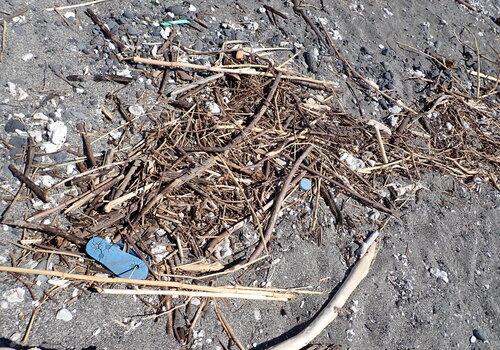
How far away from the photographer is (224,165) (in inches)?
108

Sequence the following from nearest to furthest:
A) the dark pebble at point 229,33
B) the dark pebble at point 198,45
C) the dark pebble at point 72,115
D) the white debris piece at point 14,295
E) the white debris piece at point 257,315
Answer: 1. the white debris piece at point 14,295
2. the white debris piece at point 257,315
3. the dark pebble at point 72,115
4. the dark pebble at point 198,45
5. the dark pebble at point 229,33

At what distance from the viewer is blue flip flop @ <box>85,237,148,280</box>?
234 cm

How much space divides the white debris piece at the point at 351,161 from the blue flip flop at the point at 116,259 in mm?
1199

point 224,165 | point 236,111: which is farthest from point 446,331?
point 236,111

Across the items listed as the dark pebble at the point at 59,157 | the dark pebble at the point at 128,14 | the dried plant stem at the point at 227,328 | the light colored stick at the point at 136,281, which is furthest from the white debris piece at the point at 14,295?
the dark pebble at the point at 128,14

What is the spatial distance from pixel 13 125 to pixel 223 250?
1.10 metres

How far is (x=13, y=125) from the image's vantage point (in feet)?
8.68

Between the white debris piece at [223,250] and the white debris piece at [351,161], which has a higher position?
the white debris piece at [351,161]

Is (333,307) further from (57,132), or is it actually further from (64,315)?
(57,132)

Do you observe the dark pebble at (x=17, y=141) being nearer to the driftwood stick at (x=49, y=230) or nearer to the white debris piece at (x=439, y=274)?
the driftwood stick at (x=49, y=230)

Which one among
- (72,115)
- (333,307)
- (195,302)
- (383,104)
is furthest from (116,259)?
(383,104)

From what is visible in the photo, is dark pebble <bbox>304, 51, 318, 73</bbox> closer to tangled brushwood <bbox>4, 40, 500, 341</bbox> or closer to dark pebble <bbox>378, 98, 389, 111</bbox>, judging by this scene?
tangled brushwood <bbox>4, 40, 500, 341</bbox>

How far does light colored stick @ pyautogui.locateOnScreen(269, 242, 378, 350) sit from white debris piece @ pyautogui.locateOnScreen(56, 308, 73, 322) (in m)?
0.78

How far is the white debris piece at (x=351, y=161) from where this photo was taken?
302 cm
